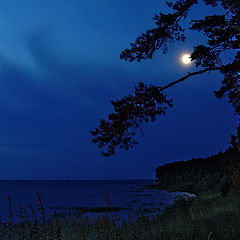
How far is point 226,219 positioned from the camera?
7969 mm

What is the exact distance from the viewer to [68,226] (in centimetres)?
785

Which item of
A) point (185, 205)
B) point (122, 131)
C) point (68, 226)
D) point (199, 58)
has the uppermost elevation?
point (199, 58)

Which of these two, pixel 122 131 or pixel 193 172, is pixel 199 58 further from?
pixel 193 172

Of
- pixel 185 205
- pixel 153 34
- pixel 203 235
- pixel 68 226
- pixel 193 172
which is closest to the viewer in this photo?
pixel 203 235

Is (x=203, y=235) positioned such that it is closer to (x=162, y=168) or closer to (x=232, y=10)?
(x=232, y=10)

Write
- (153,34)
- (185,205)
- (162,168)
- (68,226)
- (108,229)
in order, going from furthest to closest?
(162,168) → (185,205) → (153,34) → (68,226) → (108,229)

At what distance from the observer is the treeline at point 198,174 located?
40316 millimetres

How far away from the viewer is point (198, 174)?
5369 centimetres

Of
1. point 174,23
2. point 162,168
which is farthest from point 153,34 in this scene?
point 162,168

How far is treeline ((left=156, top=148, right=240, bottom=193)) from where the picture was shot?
40316 millimetres

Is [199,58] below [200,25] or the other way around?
below

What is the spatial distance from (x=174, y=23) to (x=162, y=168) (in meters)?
81.6

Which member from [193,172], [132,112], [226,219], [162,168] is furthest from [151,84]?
[162,168]

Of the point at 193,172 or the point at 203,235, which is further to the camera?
the point at 193,172
